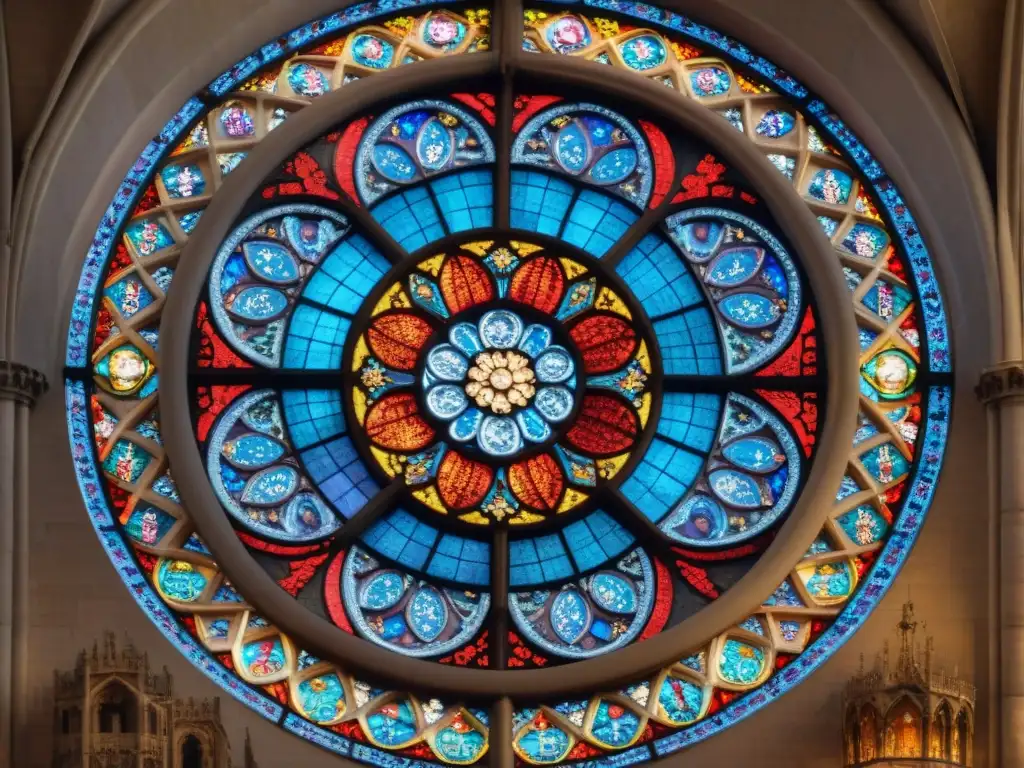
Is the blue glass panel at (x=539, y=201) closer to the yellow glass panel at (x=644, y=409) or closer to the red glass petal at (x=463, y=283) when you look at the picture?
the red glass petal at (x=463, y=283)

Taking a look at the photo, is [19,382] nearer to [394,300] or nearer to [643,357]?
[394,300]

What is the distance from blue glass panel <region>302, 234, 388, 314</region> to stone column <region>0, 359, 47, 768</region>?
255cm

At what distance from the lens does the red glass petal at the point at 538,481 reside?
28.3 metres

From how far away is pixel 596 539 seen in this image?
92.8 feet

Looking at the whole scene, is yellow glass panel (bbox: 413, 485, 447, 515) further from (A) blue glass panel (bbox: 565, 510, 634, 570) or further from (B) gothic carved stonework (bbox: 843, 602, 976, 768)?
(B) gothic carved stonework (bbox: 843, 602, 976, 768)

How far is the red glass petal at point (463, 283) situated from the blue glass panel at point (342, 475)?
1531 millimetres

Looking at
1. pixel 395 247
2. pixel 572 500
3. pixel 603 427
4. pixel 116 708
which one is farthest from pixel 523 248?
pixel 116 708

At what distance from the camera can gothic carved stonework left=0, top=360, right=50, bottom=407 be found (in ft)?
90.0

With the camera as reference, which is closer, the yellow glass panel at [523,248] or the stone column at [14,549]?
the stone column at [14,549]

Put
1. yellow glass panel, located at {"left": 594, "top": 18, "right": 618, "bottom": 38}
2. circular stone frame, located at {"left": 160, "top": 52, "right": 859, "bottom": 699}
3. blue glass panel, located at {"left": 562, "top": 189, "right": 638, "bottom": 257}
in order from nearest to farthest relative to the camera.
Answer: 1. circular stone frame, located at {"left": 160, "top": 52, "right": 859, "bottom": 699}
2. blue glass panel, located at {"left": 562, "top": 189, "right": 638, "bottom": 257}
3. yellow glass panel, located at {"left": 594, "top": 18, "right": 618, "bottom": 38}

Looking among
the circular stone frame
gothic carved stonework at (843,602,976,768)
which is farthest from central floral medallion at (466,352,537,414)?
gothic carved stonework at (843,602,976,768)

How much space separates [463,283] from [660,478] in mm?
2328

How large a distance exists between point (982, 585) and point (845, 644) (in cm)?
121

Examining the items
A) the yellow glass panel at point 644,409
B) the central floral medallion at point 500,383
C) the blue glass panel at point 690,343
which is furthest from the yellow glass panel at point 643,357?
the central floral medallion at point 500,383
